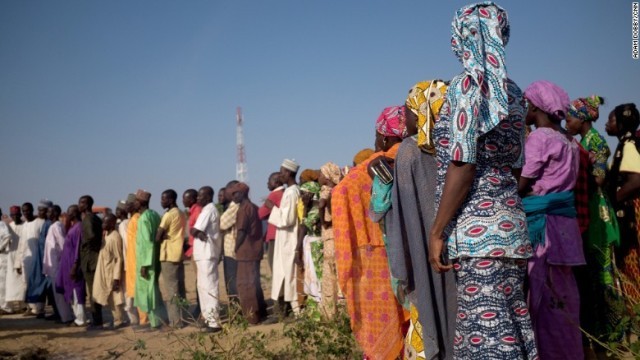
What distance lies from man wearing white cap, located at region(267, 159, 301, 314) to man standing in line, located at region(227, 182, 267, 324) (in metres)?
0.33

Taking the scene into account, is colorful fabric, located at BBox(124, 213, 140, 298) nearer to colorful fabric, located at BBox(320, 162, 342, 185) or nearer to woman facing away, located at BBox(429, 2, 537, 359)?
colorful fabric, located at BBox(320, 162, 342, 185)

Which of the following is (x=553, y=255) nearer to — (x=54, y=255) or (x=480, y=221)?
(x=480, y=221)

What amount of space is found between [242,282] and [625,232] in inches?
253

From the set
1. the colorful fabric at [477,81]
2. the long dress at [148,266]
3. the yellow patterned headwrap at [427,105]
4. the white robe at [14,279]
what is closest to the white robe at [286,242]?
the long dress at [148,266]

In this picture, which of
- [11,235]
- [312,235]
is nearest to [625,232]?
[312,235]

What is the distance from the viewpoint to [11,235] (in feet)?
44.5

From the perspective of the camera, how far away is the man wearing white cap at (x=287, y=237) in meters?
9.70

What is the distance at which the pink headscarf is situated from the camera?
4.49 meters

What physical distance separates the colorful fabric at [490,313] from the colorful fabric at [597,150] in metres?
2.83

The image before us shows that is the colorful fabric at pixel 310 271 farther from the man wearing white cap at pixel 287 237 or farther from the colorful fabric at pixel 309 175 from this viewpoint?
the colorful fabric at pixel 309 175

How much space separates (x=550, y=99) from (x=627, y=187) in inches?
59.0

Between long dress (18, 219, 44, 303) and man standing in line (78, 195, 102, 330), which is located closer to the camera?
man standing in line (78, 195, 102, 330)

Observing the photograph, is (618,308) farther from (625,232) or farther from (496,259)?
(625,232)

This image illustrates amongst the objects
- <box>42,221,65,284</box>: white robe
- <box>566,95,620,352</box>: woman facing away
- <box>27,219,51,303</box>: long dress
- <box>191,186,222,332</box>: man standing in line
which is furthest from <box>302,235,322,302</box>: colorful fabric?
<box>27,219,51,303</box>: long dress
